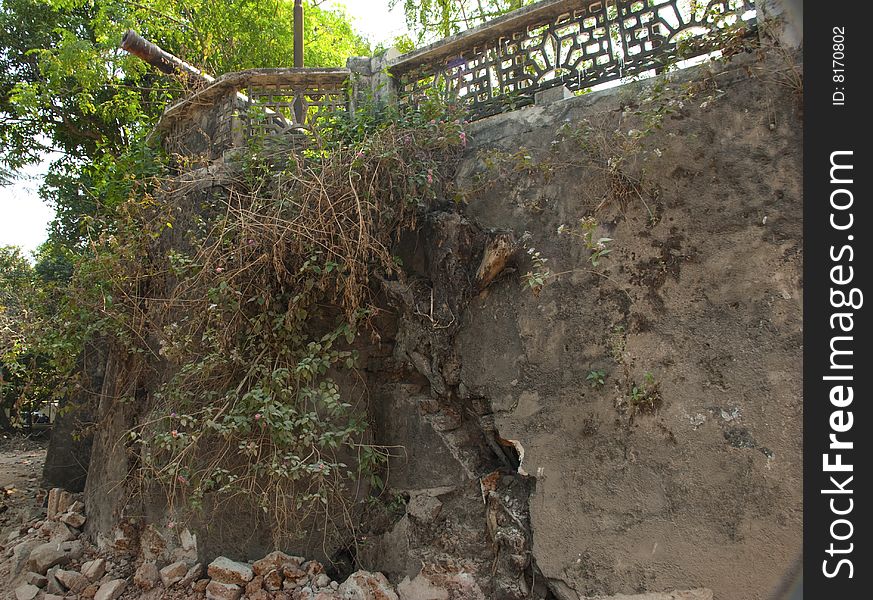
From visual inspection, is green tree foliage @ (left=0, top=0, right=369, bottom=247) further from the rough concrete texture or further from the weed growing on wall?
the rough concrete texture

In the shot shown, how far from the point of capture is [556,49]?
403 cm

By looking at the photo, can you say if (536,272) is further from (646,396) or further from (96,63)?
(96,63)

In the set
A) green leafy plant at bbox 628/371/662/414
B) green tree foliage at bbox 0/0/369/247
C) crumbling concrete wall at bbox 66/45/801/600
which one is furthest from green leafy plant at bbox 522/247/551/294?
green tree foliage at bbox 0/0/369/247

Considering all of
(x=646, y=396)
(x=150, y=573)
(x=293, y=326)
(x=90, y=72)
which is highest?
(x=90, y=72)

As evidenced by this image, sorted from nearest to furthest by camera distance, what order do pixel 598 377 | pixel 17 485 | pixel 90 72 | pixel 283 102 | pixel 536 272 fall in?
pixel 598 377 < pixel 536 272 < pixel 283 102 < pixel 17 485 < pixel 90 72

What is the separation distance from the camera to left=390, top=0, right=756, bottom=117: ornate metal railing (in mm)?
3664

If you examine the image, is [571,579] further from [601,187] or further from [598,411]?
[601,187]

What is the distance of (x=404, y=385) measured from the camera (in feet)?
13.9

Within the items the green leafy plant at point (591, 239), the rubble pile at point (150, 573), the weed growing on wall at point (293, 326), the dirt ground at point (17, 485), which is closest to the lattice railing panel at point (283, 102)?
the weed growing on wall at point (293, 326)

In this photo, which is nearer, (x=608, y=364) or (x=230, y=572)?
(x=608, y=364)

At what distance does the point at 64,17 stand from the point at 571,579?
33.0ft

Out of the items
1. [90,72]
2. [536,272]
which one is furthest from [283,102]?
[90,72]
